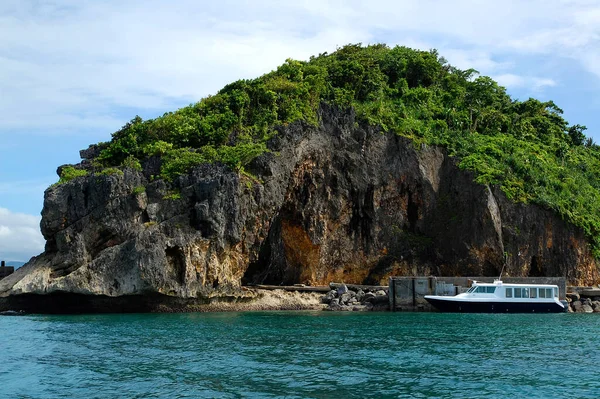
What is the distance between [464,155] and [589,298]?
56.4 feet

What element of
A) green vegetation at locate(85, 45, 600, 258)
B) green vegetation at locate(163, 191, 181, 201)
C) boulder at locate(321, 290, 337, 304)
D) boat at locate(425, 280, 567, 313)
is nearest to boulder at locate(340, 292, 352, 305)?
boulder at locate(321, 290, 337, 304)

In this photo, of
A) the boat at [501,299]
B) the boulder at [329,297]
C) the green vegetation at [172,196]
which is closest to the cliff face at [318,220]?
the green vegetation at [172,196]

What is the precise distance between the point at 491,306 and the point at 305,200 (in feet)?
61.3

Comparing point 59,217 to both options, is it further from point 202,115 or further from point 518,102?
point 518,102

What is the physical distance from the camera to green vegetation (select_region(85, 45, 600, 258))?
193 ft

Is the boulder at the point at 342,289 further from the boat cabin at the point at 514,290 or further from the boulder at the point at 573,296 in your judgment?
the boulder at the point at 573,296

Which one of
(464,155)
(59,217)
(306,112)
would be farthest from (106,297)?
(464,155)

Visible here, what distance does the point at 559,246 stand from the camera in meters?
62.7

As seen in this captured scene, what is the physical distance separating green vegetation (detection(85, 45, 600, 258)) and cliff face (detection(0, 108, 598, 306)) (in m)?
1.60

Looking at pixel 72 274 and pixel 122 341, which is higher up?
pixel 72 274

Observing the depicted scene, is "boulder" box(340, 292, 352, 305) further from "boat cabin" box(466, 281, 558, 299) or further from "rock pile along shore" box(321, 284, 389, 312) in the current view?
"boat cabin" box(466, 281, 558, 299)

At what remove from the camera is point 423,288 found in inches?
2227

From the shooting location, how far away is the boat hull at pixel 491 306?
176ft

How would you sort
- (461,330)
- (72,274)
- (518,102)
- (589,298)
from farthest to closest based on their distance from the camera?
1. (518,102)
2. (589,298)
3. (72,274)
4. (461,330)
